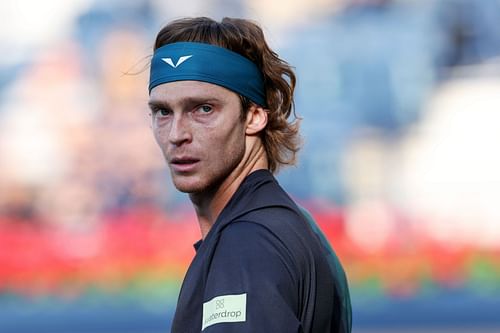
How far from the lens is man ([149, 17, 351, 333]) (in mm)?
2531

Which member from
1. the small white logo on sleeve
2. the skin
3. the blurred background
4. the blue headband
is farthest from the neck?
the blurred background

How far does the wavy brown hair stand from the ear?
0.03 m

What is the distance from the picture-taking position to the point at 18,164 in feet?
29.0

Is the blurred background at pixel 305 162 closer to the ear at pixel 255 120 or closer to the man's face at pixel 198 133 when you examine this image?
the ear at pixel 255 120

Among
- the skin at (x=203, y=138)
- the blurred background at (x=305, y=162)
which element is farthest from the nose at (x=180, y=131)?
the blurred background at (x=305, y=162)

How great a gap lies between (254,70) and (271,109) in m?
0.14

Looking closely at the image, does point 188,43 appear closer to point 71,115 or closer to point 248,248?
point 248,248

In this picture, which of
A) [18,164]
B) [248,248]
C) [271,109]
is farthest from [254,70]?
[18,164]

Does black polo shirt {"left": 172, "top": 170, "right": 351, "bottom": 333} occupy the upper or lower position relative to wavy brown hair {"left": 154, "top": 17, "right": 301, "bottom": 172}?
lower

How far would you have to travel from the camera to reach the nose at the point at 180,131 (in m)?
2.86

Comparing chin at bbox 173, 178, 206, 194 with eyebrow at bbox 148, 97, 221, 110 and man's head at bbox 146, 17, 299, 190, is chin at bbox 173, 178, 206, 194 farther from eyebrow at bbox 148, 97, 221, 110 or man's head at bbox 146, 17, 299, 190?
eyebrow at bbox 148, 97, 221, 110

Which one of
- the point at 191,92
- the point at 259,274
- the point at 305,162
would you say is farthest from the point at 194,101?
the point at 305,162

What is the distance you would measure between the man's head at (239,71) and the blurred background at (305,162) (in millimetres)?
5370

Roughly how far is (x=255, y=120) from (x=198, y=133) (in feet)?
0.70
